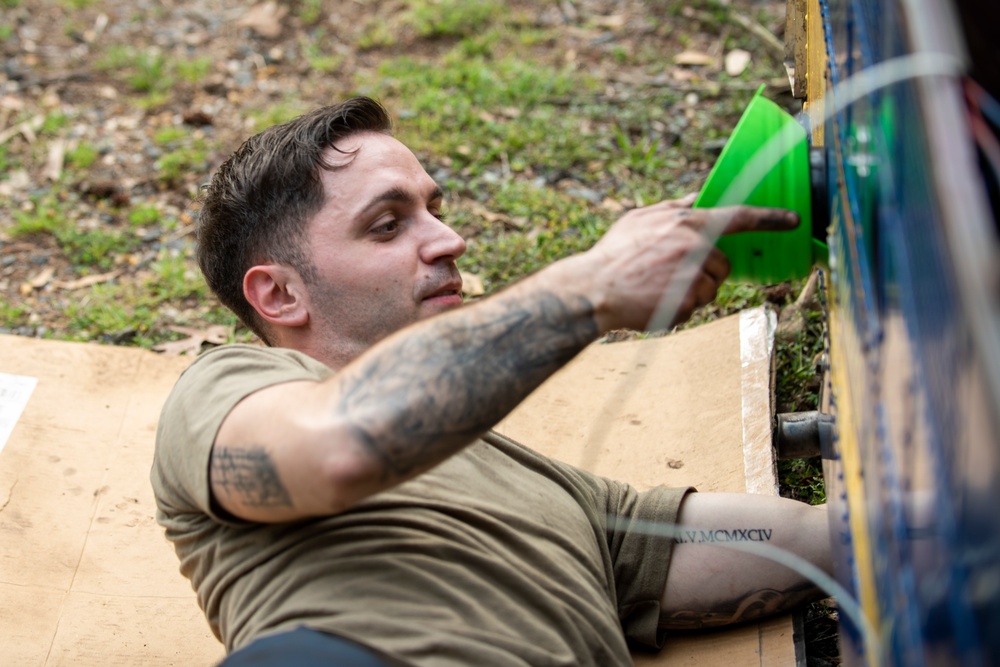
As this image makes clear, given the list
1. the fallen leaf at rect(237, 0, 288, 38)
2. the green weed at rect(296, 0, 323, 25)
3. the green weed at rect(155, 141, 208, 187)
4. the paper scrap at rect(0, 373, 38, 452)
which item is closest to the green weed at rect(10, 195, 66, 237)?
the green weed at rect(155, 141, 208, 187)

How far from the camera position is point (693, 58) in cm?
514

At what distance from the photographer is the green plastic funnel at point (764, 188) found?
1.69m

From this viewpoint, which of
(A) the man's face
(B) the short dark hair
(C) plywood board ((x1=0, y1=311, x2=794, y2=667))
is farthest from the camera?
(C) plywood board ((x1=0, y1=311, x2=794, y2=667))

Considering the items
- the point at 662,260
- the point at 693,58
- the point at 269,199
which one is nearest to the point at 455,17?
the point at 693,58

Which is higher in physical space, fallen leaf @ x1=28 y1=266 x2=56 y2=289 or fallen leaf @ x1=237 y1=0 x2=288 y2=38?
fallen leaf @ x1=237 y1=0 x2=288 y2=38

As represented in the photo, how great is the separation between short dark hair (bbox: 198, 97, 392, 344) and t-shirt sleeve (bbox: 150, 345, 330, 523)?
0.41m

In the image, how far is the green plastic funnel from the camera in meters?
1.69

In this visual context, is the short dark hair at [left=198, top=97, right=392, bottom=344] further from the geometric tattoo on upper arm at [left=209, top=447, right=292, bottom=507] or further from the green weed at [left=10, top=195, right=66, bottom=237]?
the green weed at [left=10, top=195, right=66, bottom=237]

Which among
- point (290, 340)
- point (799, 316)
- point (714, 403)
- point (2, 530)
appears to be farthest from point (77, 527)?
point (799, 316)

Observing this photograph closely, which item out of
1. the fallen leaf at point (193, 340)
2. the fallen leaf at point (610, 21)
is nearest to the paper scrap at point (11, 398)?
the fallen leaf at point (193, 340)

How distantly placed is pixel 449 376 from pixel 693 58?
3.99 meters

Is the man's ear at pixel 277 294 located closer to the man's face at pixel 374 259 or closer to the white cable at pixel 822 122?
the man's face at pixel 374 259

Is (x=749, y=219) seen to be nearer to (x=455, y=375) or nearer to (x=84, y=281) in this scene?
(x=455, y=375)

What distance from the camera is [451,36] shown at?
18.3 ft
